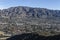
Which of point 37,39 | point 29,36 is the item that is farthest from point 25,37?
point 37,39

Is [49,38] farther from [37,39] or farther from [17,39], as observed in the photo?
[17,39]

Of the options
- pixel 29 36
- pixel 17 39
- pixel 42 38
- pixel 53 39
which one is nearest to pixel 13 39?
pixel 17 39

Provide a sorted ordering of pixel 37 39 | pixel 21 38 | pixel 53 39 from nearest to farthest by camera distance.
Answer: pixel 53 39
pixel 37 39
pixel 21 38

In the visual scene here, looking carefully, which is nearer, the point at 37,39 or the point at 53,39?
the point at 53,39

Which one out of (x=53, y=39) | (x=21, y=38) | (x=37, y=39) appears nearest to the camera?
(x=53, y=39)

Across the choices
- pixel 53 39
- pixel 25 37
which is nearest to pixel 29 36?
pixel 25 37

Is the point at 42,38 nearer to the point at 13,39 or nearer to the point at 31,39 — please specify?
the point at 31,39

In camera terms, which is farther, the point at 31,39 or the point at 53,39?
the point at 31,39
